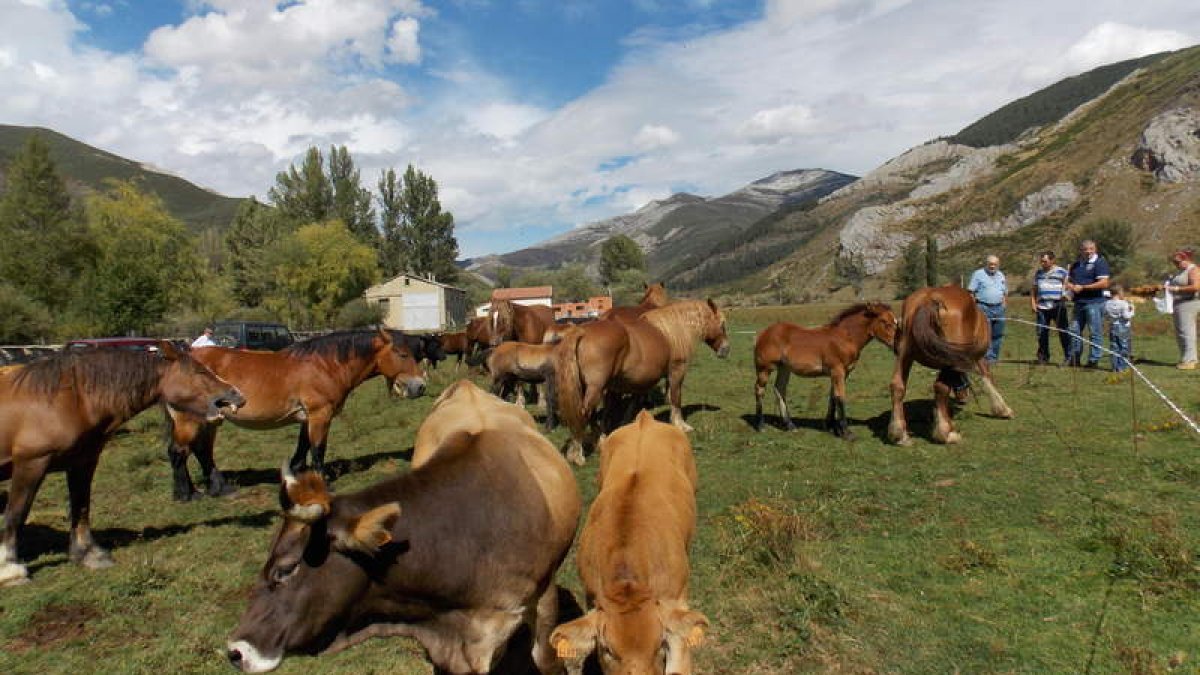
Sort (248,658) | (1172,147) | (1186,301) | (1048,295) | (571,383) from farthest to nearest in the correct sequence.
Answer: (1172,147)
(1048,295)
(1186,301)
(571,383)
(248,658)

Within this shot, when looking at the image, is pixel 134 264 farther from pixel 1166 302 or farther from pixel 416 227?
pixel 1166 302

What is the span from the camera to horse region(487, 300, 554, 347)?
1636cm

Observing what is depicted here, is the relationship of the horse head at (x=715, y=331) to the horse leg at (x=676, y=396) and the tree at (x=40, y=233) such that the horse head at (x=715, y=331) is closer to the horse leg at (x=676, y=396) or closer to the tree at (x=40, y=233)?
the horse leg at (x=676, y=396)

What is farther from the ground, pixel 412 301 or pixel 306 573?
pixel 412 301

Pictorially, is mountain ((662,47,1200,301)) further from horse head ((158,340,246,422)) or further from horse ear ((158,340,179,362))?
horse ear ((158,340,179,362))

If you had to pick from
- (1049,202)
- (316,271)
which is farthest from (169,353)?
(1049,202)

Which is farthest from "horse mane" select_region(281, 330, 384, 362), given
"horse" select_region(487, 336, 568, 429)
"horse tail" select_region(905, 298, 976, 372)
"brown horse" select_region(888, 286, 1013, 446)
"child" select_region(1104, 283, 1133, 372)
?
"child" select_region(1104, 283, 1133, 372)

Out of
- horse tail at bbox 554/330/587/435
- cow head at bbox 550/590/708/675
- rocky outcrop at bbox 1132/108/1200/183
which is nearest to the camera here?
cow head at bbox 550/590/708/675

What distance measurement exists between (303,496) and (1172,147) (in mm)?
133350

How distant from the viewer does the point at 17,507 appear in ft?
20.1

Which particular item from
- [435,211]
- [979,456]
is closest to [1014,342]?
[979,456]

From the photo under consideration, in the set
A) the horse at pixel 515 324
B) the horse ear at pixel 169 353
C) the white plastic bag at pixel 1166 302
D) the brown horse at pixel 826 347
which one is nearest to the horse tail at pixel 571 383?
the brown horse at pixel 826 347

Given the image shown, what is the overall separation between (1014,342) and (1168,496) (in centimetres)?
1674

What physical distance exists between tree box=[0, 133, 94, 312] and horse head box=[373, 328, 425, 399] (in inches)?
2012
